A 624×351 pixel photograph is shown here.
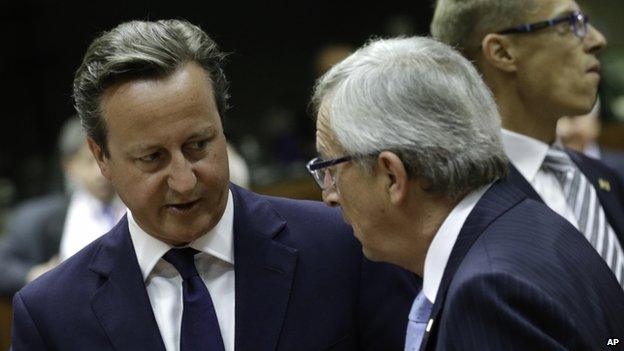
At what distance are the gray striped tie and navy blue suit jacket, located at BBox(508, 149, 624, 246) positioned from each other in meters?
0.02

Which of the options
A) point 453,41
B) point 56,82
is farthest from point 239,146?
point 453,41

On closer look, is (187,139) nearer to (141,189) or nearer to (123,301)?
(141,189)

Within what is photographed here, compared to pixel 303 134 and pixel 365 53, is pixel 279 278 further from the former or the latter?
pixel 303 134

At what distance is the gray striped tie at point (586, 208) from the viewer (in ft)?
9.49

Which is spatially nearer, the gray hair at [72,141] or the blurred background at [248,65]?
the gray hair at [72,141]

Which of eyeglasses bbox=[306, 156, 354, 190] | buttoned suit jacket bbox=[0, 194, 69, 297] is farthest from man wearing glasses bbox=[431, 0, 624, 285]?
buttoned suit jacket bbox=[0, 194, 69, 297]

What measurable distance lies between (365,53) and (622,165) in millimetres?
3482

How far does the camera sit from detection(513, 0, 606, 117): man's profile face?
Result: 2965 mm

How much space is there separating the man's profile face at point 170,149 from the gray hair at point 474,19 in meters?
1.04

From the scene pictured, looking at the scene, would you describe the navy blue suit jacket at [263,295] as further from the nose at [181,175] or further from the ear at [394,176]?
the ear at [394,176]

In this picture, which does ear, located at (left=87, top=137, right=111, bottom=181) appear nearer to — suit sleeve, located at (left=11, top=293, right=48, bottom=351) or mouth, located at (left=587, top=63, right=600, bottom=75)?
suit sleeve, located at (left=11, top=293, right=48, bottom=351)

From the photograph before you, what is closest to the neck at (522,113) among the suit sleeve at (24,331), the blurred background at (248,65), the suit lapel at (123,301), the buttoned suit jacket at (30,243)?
the suit lapel at (123,301)

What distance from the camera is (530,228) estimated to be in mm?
2016

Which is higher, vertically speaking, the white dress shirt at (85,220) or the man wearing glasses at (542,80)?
the man wearing glasses at (542,80)
